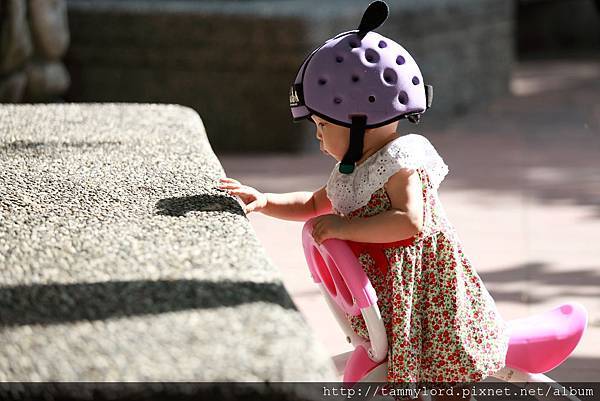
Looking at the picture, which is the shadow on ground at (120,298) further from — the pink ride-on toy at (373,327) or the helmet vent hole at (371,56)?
the helmet vent hole at (371,56)

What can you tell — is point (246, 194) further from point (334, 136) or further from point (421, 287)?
point (421, 287)

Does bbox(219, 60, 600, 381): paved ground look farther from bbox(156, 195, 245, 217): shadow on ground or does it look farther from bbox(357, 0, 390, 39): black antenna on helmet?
bbox(357, 0, 390, 39): black antenna on helmet

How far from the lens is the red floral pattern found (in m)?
2.56

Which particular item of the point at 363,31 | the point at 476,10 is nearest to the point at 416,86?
the point at 363,31

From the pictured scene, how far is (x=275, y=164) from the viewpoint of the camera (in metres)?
6.86

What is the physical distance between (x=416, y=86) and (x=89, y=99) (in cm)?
539

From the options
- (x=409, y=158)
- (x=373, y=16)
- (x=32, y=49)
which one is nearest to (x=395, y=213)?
(x=409, y=158)

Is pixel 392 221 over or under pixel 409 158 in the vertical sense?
under

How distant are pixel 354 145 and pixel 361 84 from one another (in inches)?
5.9

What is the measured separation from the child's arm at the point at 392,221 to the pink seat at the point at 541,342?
47 centimetres

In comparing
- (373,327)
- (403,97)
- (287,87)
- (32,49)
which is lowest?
(287,87)

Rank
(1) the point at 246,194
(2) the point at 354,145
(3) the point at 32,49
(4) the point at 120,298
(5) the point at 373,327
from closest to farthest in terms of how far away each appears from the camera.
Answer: (4) the point at 120,298
(5) the point at 373,327
(2) the point at 354,145
(1) the point at 246,194
(3) the point at 32,49

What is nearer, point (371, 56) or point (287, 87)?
point (371, 56)

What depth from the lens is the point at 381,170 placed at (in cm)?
258
